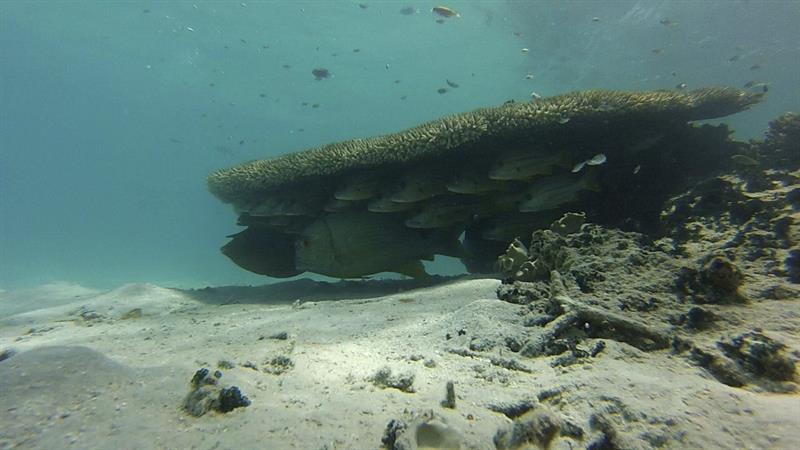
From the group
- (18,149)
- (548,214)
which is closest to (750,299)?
(548,214)

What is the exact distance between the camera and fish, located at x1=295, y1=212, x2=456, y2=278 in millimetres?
6152

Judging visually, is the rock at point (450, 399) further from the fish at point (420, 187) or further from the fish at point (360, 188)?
the fish at point (360, 188)

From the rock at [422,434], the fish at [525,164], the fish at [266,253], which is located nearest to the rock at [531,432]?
the rock at [422,434]

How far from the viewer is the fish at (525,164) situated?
18.1 feet

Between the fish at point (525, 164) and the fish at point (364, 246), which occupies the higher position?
the fish at point (525, 164)

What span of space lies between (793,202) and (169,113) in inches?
3687

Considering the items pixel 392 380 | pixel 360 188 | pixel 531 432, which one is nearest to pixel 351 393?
pixel 392 380

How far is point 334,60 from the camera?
1738 inches

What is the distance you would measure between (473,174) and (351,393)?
424cm

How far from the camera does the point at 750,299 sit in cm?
258

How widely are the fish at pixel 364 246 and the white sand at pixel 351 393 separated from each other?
265 cm

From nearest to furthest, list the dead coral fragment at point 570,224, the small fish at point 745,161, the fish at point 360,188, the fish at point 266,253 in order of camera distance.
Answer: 1. the dead coral fragment at point 570,224
2. the small fish at point 745,161
3. the fish at point 360,188
4. the fish at point 266,253

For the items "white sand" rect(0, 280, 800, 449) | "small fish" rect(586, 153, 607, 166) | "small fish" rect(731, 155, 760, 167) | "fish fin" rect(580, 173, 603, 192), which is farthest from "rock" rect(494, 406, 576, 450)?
"small fish" rect(731, 155, 760, 167)

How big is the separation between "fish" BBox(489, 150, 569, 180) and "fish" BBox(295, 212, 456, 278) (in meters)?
1.59
